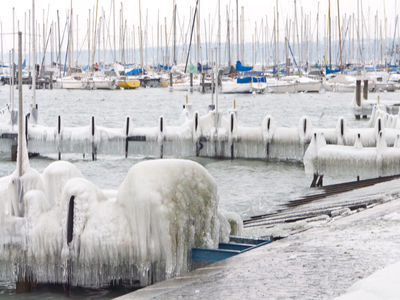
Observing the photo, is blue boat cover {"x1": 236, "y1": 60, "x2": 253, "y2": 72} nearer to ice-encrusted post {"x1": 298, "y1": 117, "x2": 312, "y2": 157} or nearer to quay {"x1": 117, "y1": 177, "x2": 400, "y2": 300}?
ice-encrusted post {"x1": 298, "y1": 117, "x2": 312, "y2": 157}

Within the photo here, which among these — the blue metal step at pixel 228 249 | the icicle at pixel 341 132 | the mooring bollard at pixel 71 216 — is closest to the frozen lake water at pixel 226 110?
the mooring bollard at pixel 71 216

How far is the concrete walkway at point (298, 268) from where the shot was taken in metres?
7.30

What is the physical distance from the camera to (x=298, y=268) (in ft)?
26.2

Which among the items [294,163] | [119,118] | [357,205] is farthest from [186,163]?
[119,118]

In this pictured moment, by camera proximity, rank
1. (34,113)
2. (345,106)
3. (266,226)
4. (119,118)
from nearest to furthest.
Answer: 1. (266,226)
2. (34,113)
3. (119,118)
4. (345,106)

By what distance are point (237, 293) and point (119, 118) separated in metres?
52.0

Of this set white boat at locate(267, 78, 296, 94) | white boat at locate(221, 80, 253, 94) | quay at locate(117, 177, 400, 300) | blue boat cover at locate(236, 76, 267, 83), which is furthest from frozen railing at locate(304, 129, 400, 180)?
blue boat cover at locate(236, 76, 267, 83)

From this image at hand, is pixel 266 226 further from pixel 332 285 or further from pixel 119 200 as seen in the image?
pixel 332 285

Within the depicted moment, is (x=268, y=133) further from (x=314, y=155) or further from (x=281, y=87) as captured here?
(x=281, y=87)

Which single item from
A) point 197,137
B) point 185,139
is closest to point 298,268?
point 197,137

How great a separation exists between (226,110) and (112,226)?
4725cm

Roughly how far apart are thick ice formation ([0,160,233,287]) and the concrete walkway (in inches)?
25.9

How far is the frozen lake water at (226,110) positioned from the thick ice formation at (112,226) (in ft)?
3.21

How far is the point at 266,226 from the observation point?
13094 millimetres
